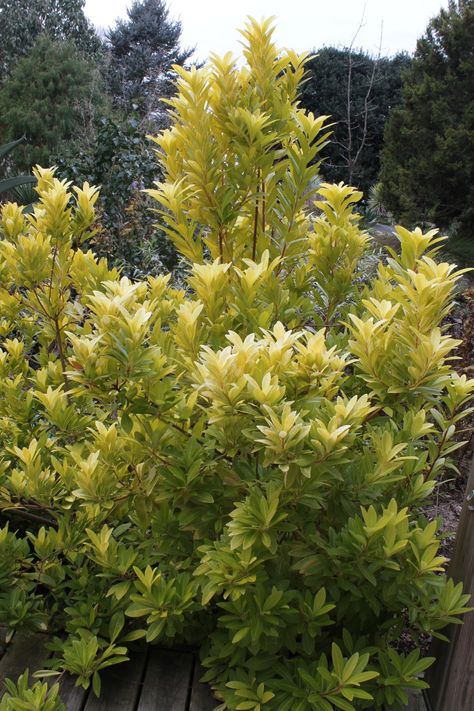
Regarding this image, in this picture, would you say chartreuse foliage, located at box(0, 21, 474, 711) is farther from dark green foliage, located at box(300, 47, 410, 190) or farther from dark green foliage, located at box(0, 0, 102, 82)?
dark green foliage, located at box(0, 0, 102, 82)

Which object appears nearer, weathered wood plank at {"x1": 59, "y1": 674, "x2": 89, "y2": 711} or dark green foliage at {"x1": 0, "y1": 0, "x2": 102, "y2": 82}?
weathered wood plank at {"x1": 59, "y1": 674, "x2": 89, "y2": 711}

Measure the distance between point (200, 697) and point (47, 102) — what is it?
14060 millimetres

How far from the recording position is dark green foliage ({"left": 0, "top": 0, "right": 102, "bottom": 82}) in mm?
17969

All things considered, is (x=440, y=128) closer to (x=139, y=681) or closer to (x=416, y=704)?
(x=416, y=704)

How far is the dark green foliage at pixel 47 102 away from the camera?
44.9 feet

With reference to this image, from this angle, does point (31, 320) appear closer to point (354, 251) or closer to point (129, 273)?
point (354, 251)

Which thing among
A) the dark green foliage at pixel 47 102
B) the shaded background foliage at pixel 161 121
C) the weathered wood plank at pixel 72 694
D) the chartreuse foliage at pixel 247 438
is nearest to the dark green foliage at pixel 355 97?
the shaded background foliage at pixel 161 121

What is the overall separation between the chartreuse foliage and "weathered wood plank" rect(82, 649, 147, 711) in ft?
0.31

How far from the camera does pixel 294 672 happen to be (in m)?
1.88

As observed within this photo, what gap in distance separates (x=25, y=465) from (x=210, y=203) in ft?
3.35

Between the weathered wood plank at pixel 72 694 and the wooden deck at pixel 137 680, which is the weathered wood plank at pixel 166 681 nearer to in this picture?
the wooden deck at pixel 137 680

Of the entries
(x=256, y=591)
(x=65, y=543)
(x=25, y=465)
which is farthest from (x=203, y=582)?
(x=25, y=465)

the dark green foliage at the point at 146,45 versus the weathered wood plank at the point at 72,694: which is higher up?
the dark green foliage at the point at 146,45

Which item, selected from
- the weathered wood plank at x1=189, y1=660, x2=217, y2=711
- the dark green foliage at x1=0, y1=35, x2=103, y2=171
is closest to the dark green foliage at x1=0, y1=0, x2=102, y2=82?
the dark green foliage at x1=0, y1=35, x2=103, y2=171
